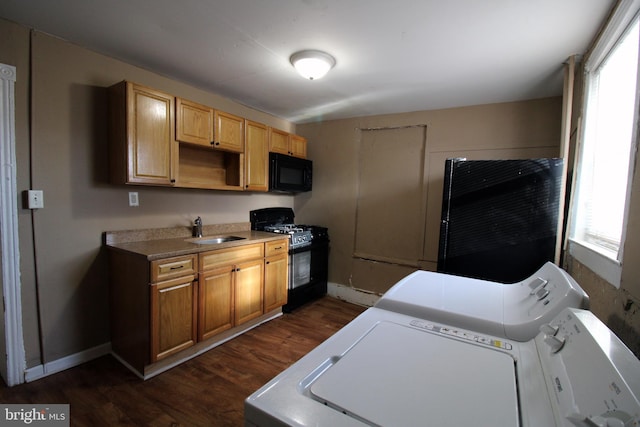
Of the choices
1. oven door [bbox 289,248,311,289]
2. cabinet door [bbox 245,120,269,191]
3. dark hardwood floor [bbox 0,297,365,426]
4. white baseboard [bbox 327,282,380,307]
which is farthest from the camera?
white baseboard [bbox 327,282,380,307]

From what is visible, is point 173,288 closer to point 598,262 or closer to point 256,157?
point 256,157

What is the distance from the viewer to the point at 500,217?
204 cm

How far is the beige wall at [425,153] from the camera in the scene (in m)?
2.73

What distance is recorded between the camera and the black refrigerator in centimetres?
194

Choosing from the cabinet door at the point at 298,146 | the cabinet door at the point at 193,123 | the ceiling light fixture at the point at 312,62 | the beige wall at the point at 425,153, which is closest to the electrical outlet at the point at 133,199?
the cabinet door at the point at 193,123

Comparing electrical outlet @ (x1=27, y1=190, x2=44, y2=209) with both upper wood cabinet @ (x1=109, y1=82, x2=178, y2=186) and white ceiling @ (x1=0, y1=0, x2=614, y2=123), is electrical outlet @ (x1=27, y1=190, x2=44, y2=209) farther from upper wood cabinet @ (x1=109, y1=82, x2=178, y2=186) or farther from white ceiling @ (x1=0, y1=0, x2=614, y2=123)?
white ceiling @ (x1=0, y1=0, x2=614, y2=123)

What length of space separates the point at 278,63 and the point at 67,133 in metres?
1.60

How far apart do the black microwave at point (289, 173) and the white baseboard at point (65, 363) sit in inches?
82.2

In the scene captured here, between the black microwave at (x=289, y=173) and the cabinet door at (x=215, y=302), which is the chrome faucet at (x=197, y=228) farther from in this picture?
the black microwave at (x=289, y=173)

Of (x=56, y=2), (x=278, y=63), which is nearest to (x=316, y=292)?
(x=278, y=63)

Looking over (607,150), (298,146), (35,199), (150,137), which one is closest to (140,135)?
(150,137)

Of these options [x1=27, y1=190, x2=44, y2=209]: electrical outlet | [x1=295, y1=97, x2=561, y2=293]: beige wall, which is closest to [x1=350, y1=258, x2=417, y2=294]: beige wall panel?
[x1=295, y1=97, x2=561, y2=293]: beige wall

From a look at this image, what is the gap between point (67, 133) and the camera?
2010mm

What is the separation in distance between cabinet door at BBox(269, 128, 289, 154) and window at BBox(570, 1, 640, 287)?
270cm
